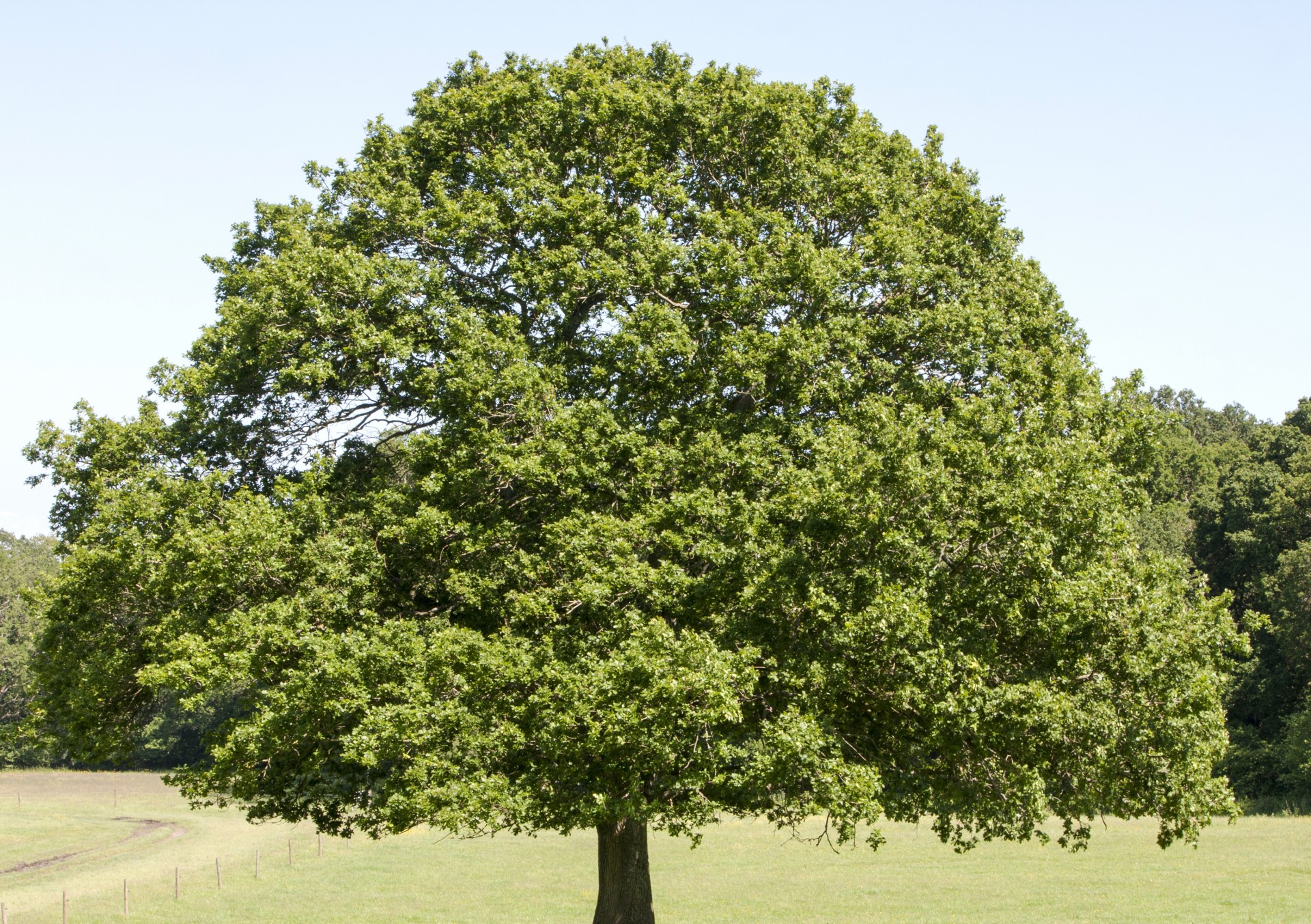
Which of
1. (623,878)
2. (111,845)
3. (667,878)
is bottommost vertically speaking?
(667,878)

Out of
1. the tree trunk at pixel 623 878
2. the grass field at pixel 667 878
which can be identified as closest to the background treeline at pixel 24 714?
the grass field at pixel 667 878

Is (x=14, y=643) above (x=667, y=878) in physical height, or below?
above

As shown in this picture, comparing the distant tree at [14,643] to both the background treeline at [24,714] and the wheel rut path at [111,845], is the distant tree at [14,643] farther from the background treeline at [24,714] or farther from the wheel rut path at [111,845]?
the wheel rut path at [111,845]

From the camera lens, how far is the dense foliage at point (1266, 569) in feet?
218

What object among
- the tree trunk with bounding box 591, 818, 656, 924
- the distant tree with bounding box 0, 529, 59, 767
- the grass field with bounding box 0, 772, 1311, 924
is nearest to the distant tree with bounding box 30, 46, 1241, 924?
the tree trunk with bounding box 591, 818, 656, 924

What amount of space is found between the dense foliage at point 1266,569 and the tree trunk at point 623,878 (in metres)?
40.4

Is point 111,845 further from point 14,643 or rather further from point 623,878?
point 14,643

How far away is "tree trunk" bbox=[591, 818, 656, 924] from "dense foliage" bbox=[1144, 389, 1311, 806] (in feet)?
133

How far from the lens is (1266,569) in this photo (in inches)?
2958

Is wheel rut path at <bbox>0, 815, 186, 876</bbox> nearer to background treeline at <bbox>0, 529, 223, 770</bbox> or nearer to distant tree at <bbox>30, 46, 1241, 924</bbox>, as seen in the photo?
background treeline at <bbox>0, 529, 223, 770</bbox>

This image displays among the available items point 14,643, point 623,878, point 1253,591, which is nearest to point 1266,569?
point 1253,591

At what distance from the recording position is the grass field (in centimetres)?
3812

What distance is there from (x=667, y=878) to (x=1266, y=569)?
5155 cm

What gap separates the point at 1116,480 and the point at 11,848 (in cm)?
5941
